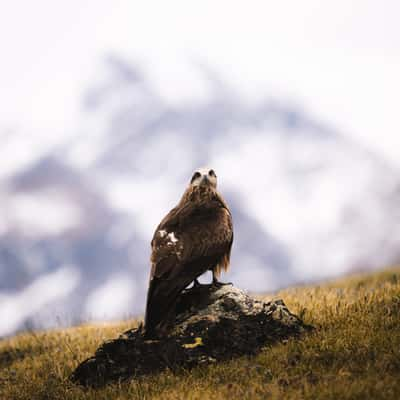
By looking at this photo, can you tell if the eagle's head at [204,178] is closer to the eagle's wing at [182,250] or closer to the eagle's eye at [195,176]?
the eagle's eye at [195,176]

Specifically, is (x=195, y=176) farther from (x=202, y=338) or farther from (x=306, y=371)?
(x=306, y=371)

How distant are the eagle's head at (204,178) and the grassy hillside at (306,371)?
300 centimetres

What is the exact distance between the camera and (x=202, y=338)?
9.38m

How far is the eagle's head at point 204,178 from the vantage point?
10.0 meters

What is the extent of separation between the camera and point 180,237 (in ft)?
31.8

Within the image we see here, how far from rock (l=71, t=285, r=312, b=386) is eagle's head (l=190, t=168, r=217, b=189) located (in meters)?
1.88

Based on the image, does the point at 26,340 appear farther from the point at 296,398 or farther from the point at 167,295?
the point at 296,398

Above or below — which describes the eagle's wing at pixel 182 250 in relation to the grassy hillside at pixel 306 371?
above

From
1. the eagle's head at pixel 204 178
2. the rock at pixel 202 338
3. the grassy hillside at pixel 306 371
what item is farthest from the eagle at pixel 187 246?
the grassy hillside at pixel 306 371

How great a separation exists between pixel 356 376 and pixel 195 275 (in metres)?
3.01

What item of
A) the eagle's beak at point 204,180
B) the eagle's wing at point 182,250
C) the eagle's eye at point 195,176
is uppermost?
the eagle's eye at point 195,176

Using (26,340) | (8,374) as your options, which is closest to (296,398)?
(8,374)

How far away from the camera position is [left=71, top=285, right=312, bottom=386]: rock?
9.30 m

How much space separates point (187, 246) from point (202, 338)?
1.53 metres
